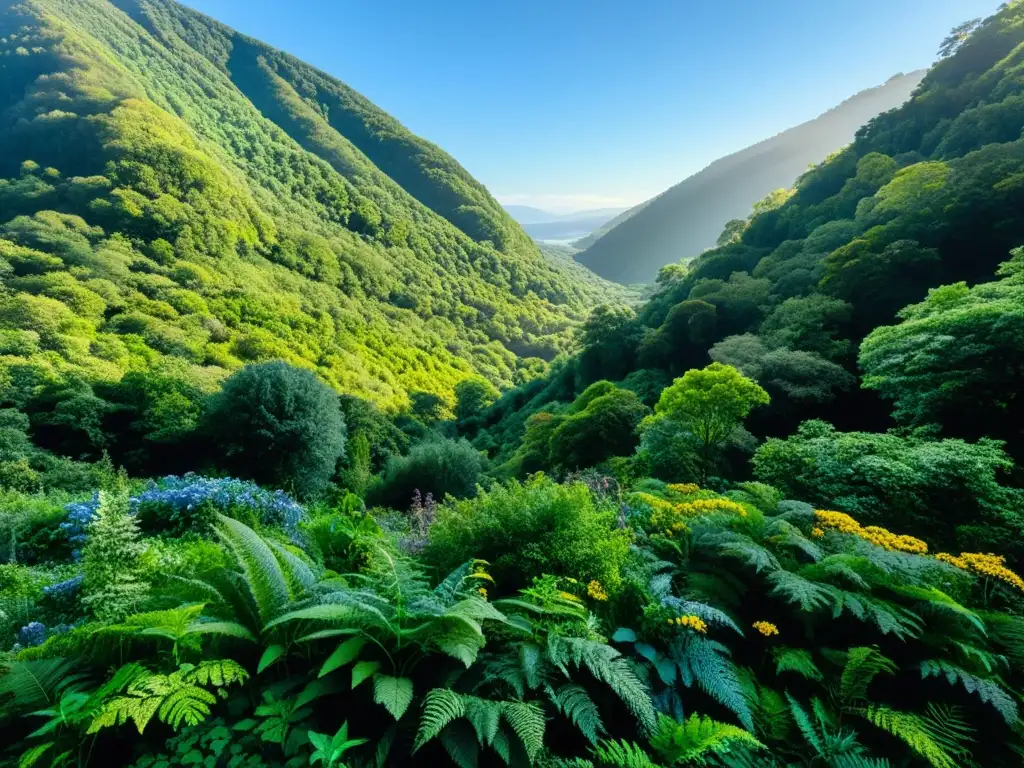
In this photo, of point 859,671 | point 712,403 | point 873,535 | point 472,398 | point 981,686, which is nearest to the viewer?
point 981,686

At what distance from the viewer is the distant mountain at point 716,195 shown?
Answer: 82.6 m

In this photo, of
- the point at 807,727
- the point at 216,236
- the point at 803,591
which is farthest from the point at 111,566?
the point at 216,236

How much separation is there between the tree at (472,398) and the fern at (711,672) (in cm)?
5300

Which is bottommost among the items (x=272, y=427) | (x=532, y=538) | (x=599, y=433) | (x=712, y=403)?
(x=599, y=433)

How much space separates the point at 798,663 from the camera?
2732 millimetres

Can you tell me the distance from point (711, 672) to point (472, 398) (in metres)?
59.2

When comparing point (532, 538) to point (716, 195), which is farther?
point (716, 195)

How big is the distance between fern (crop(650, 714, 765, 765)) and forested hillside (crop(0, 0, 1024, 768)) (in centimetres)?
2

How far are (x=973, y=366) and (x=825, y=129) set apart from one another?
10839 cm

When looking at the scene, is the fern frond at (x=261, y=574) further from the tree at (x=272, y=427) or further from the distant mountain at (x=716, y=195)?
the distant mountain at (x=716, y=195)

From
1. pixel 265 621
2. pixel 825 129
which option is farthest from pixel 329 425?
pixel 825 129

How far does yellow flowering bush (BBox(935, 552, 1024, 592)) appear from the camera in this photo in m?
3.75

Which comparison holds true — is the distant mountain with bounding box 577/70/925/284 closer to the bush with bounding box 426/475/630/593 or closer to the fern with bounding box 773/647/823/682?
the fern with bounding box 773/647/823/682

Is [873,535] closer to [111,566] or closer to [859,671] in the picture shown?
[859,671]
